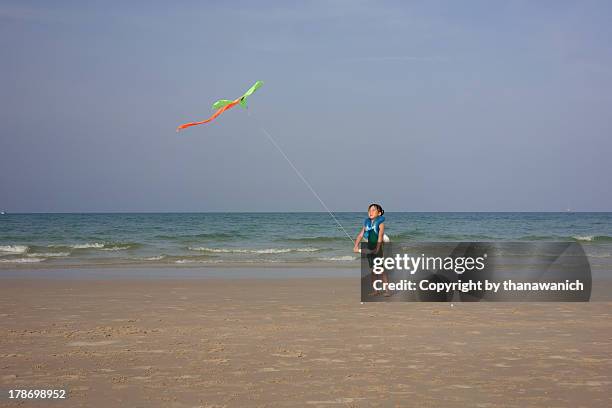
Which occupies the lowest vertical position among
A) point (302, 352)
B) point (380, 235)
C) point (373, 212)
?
point (302, 352)

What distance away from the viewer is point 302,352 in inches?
246

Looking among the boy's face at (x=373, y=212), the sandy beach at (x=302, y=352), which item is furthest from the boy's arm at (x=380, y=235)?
A: the sandy beach at (x=302, y=352)

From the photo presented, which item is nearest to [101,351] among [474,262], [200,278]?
[474,262]

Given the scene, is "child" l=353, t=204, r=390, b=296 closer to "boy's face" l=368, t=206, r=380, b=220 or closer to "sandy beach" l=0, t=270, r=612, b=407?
"boy's face" l=368, t=206, r=380, b=220

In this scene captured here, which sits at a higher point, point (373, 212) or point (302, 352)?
point (373, 212)

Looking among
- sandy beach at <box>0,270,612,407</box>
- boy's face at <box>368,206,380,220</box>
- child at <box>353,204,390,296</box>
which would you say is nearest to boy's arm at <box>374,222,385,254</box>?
child at <box>353,204,390,296</box>

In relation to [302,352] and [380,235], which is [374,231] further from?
[302,352]

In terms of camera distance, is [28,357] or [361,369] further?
[28,357]

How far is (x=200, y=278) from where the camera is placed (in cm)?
1424

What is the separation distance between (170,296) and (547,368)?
703cm

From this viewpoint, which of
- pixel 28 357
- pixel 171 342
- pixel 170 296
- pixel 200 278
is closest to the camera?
pixel 28 357

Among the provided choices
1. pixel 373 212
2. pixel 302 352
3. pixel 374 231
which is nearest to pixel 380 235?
pixel 374 231

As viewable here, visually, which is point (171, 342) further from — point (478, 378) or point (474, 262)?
point (474, 262)

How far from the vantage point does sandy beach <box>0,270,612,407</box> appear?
15.7 feet
